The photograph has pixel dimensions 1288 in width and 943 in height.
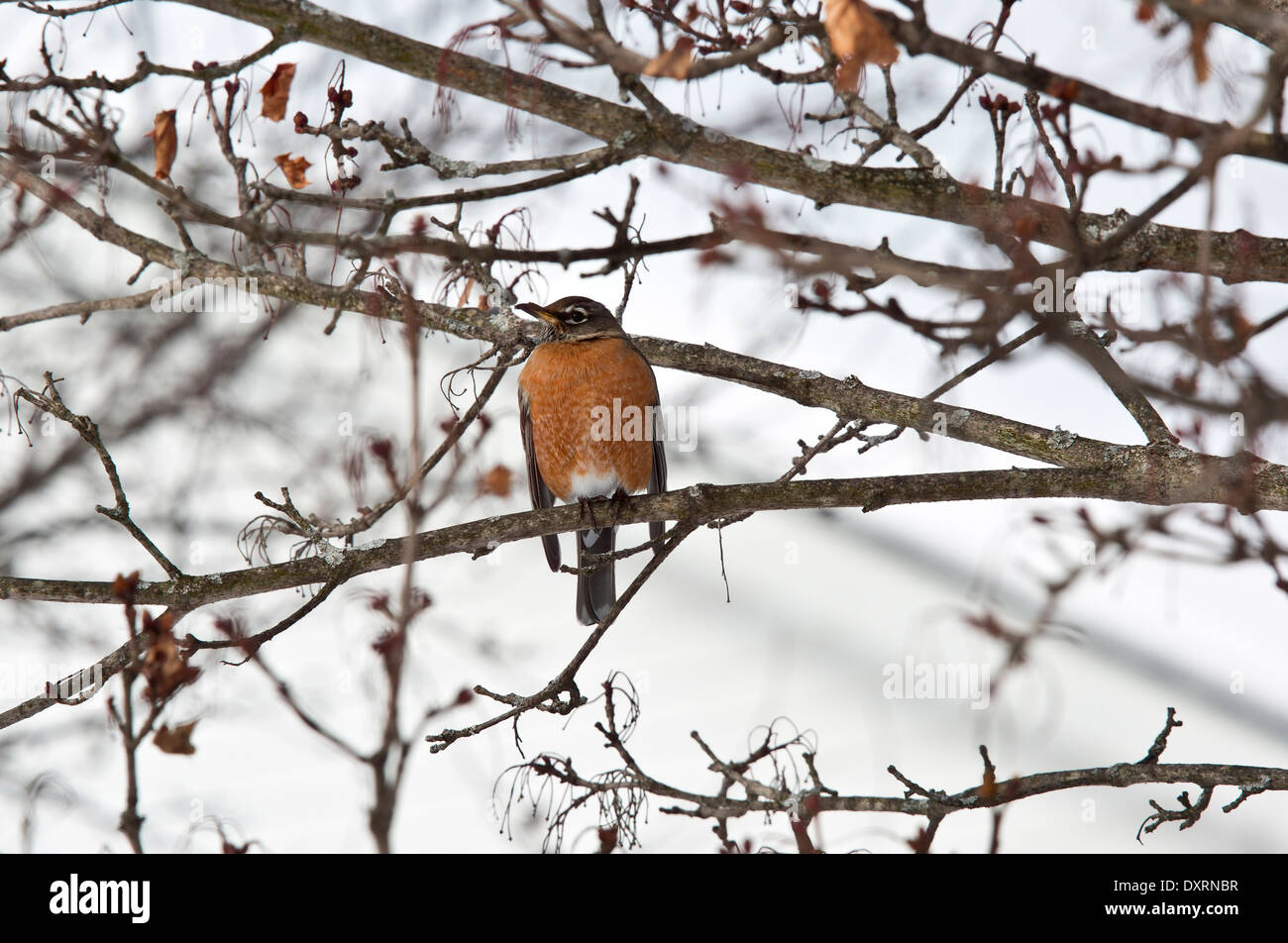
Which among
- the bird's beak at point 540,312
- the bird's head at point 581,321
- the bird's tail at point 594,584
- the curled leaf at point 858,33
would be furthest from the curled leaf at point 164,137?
the bird's tail at point 594,584

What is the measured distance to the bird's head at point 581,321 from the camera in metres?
4.87

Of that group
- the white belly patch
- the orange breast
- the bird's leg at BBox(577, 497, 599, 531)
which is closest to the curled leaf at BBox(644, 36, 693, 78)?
the bird's leg at BBox(577, 497, 599, 531)

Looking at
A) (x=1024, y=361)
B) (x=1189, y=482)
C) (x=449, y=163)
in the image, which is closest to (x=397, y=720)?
(x=1024, y=361)

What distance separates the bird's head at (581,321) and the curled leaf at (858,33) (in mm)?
3276

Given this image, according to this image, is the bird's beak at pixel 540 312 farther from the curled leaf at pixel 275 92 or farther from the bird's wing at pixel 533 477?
the curled leaf at pixel 275 92

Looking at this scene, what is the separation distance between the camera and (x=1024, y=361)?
1817 mm

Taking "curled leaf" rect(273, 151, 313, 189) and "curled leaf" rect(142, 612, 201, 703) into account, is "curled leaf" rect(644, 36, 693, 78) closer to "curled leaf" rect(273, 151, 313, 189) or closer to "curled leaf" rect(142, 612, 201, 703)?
"curled leaf" rect(142, 612, 201, 703)

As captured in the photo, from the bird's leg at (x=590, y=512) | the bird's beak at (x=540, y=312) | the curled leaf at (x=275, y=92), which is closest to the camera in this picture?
the curled leaf at (x=275, y=92)

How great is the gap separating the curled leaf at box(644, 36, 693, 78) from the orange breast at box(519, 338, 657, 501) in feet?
10.3

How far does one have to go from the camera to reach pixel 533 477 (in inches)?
211

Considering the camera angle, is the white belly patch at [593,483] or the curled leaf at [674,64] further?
the white belly patch at [593,483]

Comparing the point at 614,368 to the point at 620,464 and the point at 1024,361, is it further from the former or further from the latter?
the point at 1024,361

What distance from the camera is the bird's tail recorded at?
17.1 ft
